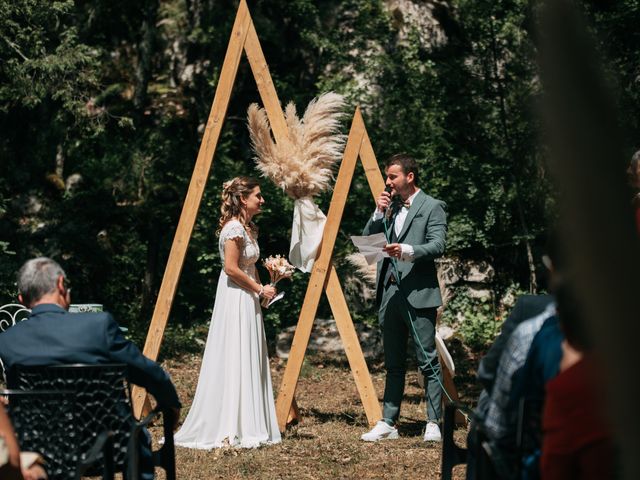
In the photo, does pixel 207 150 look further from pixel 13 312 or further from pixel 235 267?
pixel 13 312

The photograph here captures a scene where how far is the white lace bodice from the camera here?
591 cm

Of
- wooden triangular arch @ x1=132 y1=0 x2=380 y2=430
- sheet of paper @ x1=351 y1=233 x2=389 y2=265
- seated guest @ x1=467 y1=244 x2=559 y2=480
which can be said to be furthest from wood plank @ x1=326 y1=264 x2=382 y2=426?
seated guest @ x1=467 y1=244 x2=559 y2=480

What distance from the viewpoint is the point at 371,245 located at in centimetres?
581

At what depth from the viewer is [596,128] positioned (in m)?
0.85

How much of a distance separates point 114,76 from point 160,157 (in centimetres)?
203

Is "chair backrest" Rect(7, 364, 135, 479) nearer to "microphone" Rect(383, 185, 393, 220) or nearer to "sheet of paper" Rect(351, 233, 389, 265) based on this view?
"sheet of paper" Rect(351, 233, 389, 265)

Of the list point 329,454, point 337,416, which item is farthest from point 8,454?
point 337,416

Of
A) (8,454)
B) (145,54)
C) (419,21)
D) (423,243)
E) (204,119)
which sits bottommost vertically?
(8,454)

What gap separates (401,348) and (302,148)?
164cm

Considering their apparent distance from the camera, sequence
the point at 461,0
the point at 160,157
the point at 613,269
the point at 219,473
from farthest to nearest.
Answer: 1. the point at 160,157
2. the point at 461,0
3. the point at 219,473
4. the point at 613,269

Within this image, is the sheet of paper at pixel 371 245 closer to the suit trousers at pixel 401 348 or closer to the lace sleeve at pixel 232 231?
the suit trousers at pixel 401 348

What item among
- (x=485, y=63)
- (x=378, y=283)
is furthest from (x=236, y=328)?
(x=485, y=63)

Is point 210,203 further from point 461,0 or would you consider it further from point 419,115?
point 461,0

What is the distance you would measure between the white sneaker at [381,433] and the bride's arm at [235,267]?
129 cm
